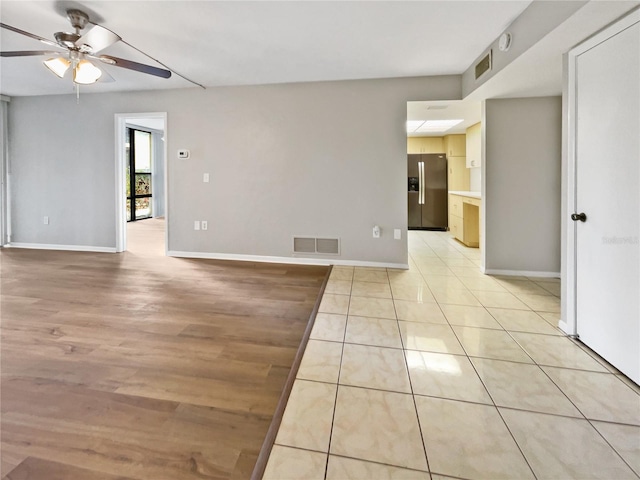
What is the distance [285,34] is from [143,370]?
295 cm

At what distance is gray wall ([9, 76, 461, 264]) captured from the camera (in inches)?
170

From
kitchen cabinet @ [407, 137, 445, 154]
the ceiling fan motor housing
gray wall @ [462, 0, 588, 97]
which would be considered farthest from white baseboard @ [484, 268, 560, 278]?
the ceiling fan motor housing

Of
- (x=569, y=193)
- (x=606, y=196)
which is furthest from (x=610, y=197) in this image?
(x=569, y=193)

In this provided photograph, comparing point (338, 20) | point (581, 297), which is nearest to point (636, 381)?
point (581, 297)

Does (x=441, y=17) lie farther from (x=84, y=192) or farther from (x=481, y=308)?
(x=84, y=192)

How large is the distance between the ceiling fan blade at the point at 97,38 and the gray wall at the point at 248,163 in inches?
81.5

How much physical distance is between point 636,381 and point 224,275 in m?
3.65

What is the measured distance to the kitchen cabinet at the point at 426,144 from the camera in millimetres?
7711

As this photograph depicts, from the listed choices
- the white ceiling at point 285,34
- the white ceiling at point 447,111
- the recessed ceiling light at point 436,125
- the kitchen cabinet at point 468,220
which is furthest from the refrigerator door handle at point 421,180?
the white ceiling at point 285,34

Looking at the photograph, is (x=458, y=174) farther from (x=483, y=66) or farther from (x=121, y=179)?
(x=121, y=179)

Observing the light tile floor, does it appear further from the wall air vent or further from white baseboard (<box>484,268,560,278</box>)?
the wall air vent

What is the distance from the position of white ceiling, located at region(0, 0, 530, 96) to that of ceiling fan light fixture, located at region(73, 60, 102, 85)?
0.39m

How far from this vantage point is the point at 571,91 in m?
2.34

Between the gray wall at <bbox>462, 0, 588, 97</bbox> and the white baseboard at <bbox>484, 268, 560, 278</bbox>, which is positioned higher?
the gray wall at <bbox>462, 0, 588, 97</bbox>
